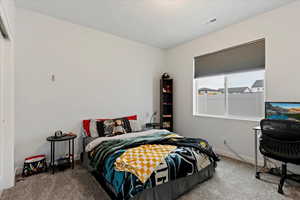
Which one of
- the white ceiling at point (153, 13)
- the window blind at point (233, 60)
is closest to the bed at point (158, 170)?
the window blind at point (233, 60)

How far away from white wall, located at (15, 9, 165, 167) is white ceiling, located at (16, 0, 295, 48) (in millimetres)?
284

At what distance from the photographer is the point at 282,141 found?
1887 millimetres

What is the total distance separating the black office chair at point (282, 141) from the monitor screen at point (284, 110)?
1.32 ft

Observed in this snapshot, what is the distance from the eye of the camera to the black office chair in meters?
1.80

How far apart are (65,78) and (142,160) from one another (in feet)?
7.26

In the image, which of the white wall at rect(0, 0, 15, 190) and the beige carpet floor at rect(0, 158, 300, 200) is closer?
the beige carpet floor at rect(0, 158, 300, 200)

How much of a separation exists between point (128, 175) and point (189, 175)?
880 millimetres

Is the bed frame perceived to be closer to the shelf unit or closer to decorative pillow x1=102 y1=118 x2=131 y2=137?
decorative pillow x1=102 y1=118 x2=131 y2=137

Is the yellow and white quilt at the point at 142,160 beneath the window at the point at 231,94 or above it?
beneath

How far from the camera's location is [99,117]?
10.5ft

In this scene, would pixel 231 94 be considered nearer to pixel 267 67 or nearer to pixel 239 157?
pixel 267 67

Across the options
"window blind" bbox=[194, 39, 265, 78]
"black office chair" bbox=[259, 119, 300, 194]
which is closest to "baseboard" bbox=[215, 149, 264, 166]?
"black office chair" bbox=[259, 119, 300, 194]

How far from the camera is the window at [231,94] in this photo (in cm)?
282

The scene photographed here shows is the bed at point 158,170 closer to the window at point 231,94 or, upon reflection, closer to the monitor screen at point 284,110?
the monitor screen at point 284,110
